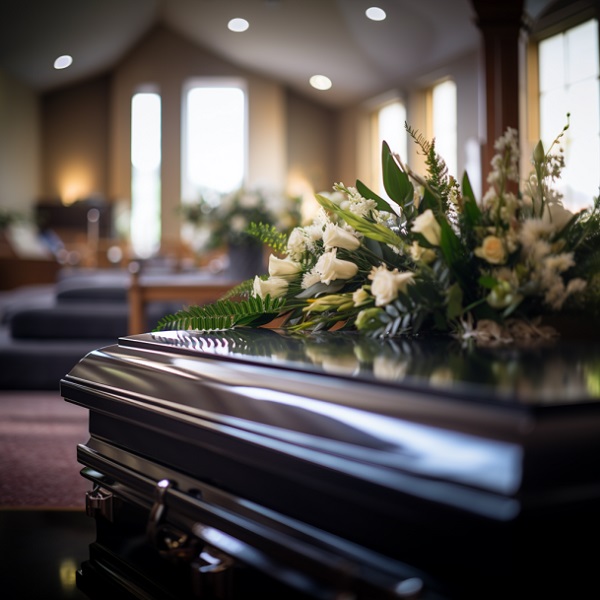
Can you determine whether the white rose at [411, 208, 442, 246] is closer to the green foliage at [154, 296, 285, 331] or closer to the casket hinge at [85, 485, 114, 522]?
the green foliage at [154, 296, 285, 331]

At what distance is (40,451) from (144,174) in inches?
465

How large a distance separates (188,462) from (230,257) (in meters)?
3.41

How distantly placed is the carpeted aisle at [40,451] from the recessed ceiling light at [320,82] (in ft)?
31.6

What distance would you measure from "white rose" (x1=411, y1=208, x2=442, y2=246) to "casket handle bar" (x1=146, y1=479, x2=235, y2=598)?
0.37 metres

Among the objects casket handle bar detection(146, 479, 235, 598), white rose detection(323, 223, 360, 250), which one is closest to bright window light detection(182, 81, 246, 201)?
white rose detection(323, 223, 360, 250)

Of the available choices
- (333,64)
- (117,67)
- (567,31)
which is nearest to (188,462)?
(567,31)

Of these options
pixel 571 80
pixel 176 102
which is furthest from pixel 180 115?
pixel 571 80

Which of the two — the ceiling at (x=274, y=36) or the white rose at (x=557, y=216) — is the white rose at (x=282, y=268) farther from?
the ceiling at (x=274, y=36)

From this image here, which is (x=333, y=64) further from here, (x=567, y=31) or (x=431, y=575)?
(x=431, y=575)

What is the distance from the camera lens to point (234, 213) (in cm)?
409

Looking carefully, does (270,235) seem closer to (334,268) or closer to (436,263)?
(334,268)

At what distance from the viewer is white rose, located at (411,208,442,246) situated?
840 millimetres

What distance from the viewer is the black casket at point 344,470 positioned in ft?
1.46

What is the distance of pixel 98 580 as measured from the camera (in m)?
0.84
